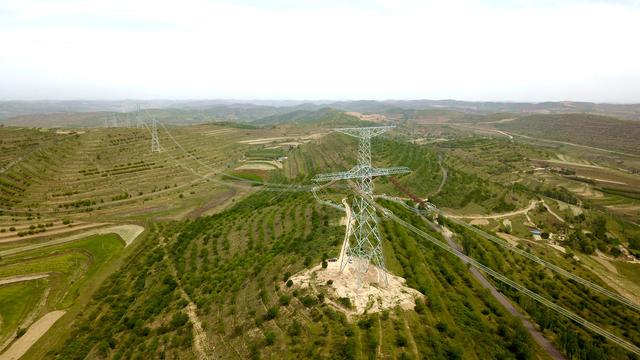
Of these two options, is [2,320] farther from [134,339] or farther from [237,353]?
[237,353]

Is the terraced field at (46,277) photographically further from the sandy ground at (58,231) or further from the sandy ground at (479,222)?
the sandy ground at (479,222)

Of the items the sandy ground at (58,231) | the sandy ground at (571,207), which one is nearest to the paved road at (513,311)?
the sandy ground at (571,207)

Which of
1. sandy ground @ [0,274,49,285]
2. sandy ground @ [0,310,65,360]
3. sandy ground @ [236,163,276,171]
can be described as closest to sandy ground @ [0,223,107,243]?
sandy ground @ [0,274,49,285]

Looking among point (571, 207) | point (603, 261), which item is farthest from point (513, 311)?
point (571, 207)

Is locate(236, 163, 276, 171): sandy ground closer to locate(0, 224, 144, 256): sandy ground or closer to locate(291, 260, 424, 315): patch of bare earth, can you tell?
locate(0, 224, 144, 256): sandy ground

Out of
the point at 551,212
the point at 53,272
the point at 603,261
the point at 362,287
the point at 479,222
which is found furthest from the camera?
the point at 551,212

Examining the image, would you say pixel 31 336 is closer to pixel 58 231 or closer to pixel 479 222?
pixel 58 231
